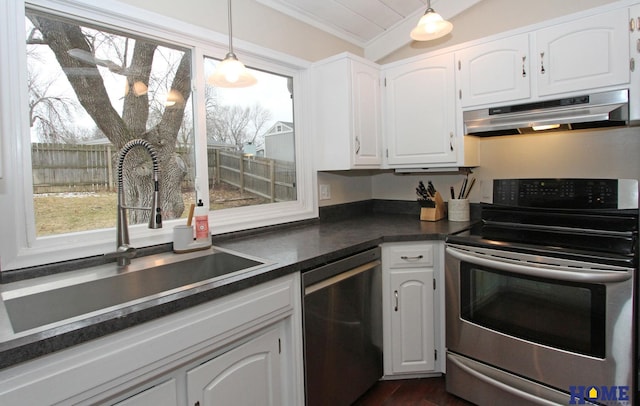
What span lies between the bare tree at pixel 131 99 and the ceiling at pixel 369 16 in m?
0.82

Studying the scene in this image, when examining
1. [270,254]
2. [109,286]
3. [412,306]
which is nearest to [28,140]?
[109,286]

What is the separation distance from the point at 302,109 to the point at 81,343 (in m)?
1.91

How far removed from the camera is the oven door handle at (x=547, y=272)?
1.35 metres

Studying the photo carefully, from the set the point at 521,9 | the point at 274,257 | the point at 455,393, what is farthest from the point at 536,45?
the point at 455,393

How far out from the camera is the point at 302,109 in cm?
239

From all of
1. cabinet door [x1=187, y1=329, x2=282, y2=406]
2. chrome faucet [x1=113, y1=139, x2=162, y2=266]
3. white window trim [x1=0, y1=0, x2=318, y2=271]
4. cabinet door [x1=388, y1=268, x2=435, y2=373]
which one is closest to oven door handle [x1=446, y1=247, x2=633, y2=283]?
cabinet door [x1=388, y1=268, x2=435, y2=373]

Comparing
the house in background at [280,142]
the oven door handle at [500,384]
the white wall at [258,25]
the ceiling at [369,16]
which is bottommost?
the oven door handle at [500,384]

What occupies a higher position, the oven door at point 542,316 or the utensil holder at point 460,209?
the utensil holder at point 460,209

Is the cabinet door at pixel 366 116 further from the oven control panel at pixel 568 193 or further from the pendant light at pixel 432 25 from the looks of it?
the oven control panel at pixel 568 193

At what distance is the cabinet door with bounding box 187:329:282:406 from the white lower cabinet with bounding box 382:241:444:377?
0.78m

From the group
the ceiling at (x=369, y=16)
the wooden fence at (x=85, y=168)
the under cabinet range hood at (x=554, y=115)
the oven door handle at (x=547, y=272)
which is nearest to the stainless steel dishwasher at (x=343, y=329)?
the oven door handle at (x=547, y=272)

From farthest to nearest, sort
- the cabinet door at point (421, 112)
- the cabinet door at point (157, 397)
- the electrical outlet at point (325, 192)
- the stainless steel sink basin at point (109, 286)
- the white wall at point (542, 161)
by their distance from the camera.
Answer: the electrical outlet at point (325, 192) < the cabinet door at point (421, 112) < the white wall at point (542, 161) < the stainless steel sink basin at point (109, 286) < the cabinet door at point (157, 397)

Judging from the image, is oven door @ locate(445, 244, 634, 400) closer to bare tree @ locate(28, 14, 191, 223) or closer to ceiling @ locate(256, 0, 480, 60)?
bare tree @ locate(28, 14, 191, 223)

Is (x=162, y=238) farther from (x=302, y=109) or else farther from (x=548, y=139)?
(x=548, y=139)
